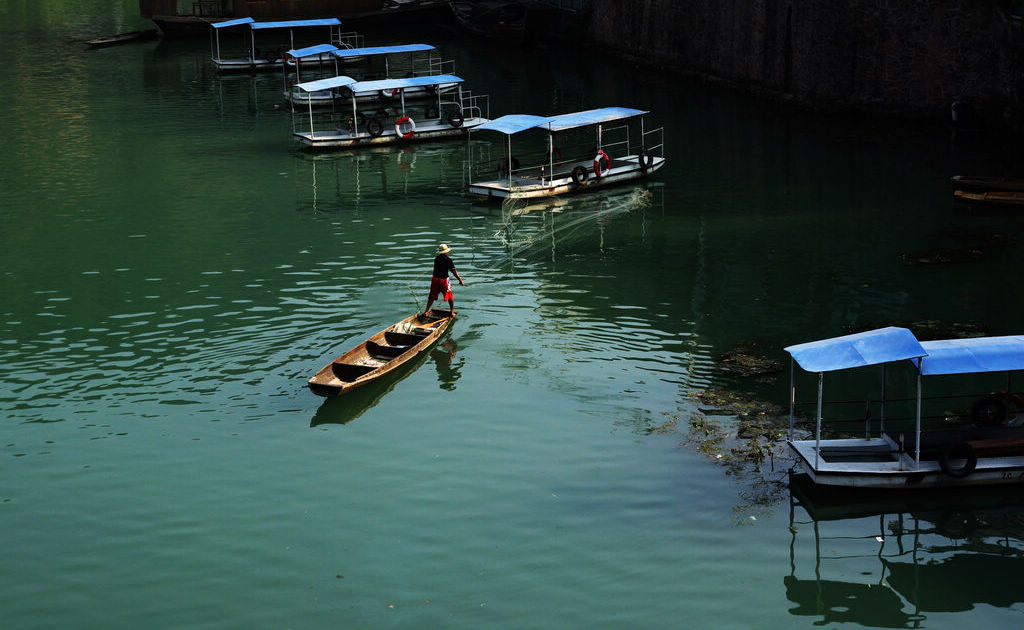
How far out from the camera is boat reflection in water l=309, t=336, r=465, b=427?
2262 cm

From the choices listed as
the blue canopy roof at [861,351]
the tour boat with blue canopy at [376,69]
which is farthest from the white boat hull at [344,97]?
the blue canopy roof at [861,351]

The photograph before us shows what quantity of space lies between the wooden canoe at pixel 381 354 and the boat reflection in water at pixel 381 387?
0.22 metres

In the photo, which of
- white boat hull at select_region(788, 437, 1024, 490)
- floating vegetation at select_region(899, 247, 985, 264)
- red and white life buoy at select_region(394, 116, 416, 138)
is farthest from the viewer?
red and white life buoy at select_region(394, 116, 416, 138)

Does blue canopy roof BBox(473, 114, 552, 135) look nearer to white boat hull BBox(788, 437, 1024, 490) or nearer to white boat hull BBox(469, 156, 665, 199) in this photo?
white boat hull BBox(469, 156, 665, 199)

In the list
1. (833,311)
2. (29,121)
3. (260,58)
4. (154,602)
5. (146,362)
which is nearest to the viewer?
(154,602)

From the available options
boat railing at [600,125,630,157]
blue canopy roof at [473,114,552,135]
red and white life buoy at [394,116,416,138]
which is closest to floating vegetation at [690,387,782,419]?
blue canopy roof at [473,114,552,135]

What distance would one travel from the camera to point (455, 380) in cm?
2428

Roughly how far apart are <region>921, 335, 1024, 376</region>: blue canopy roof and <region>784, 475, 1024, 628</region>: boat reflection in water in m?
2.24

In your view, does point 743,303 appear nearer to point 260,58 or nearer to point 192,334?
point 192,334

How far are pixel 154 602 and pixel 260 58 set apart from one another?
181ft

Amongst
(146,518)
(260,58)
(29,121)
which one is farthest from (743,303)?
(260,58)

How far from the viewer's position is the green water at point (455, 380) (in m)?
16.8

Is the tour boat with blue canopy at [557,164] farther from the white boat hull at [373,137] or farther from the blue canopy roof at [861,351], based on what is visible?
the blue canopy roof at [861,351]

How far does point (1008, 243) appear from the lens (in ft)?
Answer: 105
